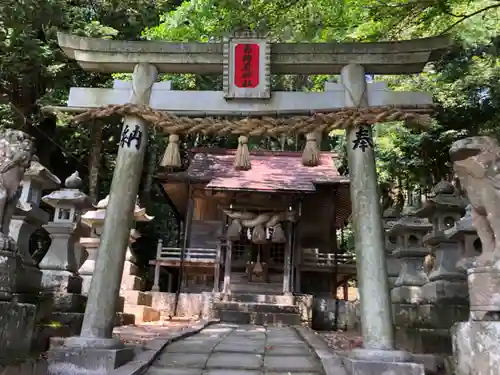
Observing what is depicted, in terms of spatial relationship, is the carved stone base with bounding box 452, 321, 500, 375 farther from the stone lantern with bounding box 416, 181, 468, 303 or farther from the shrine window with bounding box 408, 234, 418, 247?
the shrine window with bounding box 408, 234, 418, 247

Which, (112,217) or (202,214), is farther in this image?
(202,214)

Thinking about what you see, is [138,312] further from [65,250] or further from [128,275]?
[65,250]

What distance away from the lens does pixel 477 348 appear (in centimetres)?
361

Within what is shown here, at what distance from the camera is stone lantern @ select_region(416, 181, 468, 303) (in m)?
5.68

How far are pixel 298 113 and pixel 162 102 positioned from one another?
5.85 feet

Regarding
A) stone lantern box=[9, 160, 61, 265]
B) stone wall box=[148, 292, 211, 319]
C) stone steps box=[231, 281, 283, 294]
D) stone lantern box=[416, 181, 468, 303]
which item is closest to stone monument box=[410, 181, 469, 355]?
stone lantern box=[416, 181, 468, 303]

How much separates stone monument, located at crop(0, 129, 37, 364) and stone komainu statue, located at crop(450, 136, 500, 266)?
4.24 metres

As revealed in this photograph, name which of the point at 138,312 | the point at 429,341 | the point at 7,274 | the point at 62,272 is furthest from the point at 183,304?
the point at 7,274

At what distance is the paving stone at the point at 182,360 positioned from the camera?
17.6 feet

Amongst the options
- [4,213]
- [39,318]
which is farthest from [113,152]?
[4,213]

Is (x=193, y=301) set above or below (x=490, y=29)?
below

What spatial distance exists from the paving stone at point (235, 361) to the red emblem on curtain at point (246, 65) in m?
3.51

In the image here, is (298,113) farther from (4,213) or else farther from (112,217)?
(4,213)

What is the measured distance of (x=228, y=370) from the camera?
5.14 m
